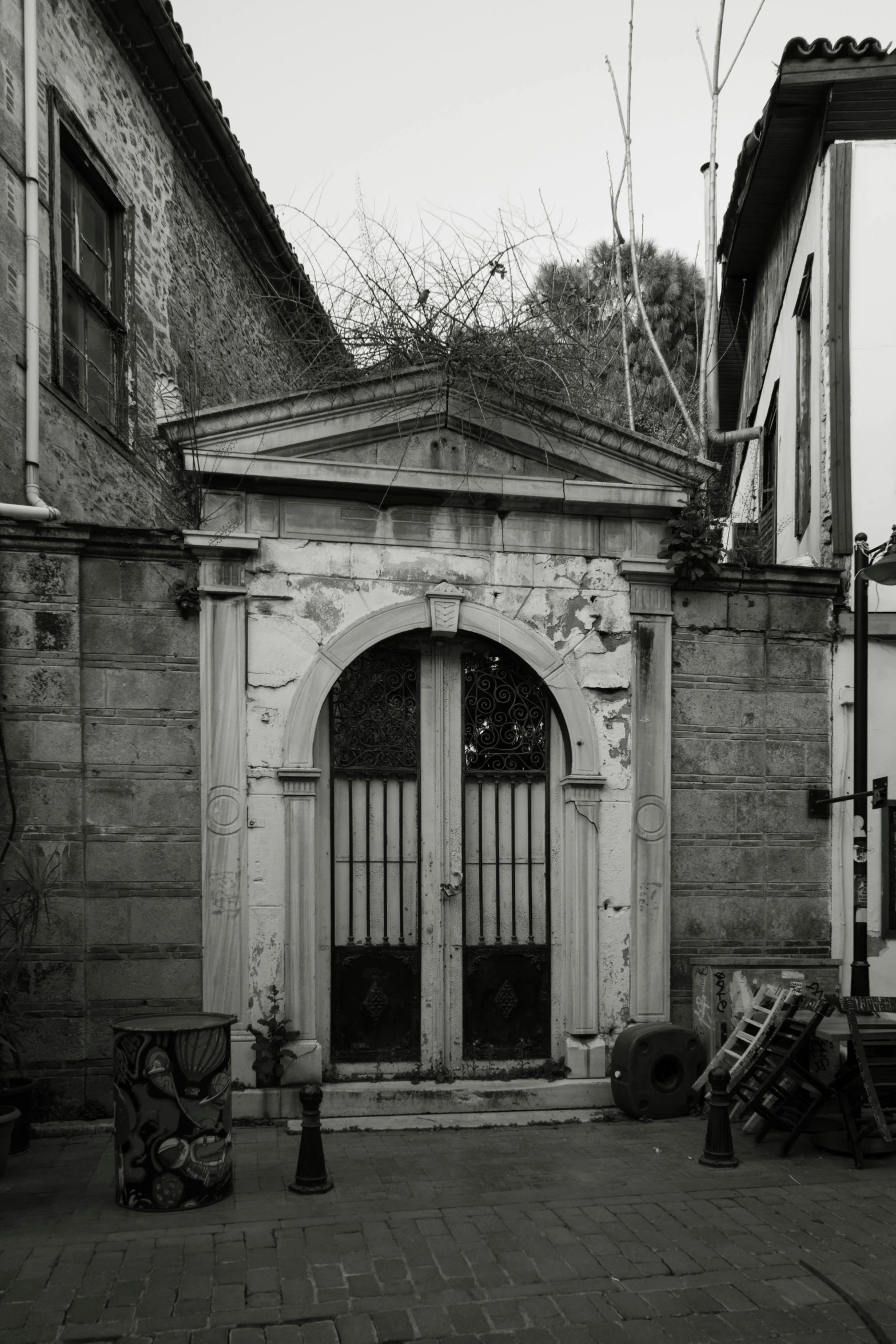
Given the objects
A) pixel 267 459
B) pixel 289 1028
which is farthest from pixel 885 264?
pixel 289 1028

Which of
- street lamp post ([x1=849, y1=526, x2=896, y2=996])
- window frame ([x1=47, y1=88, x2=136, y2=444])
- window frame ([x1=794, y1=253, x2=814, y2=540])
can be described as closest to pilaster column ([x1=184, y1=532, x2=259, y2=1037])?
window frame ([x1=47, y1=88, x2=136, y2=444])

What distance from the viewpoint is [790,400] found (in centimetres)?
1086

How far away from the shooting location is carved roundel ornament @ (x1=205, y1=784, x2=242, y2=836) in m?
7.25

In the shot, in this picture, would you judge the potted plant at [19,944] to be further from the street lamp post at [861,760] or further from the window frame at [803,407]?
the window frame at [803,407]

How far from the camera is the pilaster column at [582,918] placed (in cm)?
757

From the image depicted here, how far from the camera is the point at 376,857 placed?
25.3 feet

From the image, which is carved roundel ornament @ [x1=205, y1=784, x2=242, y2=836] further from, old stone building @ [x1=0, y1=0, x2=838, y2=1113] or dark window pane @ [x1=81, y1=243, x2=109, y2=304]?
dark window pane @ [x1=81, y1=243, x2=109, y2=304]

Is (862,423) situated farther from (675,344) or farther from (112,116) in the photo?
(675,344)

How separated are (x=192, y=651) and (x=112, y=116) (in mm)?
4973

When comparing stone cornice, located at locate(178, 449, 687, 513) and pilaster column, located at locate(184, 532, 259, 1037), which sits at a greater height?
stone cornice, located at locate(178, 449, 687, 513)

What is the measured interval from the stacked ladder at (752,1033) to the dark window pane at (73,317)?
684cm

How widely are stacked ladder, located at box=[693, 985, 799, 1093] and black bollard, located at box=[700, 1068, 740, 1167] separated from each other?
0.42m

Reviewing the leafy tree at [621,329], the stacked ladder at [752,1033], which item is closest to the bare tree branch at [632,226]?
the leafy tree at [621,329]

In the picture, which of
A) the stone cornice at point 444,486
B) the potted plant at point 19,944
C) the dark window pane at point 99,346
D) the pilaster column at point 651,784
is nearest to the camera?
the potted plant at point 19,944
